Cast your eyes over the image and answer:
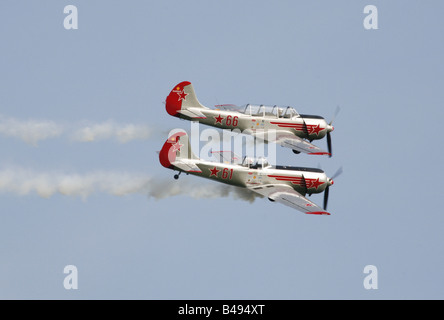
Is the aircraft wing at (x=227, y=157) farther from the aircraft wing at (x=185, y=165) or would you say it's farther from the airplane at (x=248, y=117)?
the airplane at (x=248, y=117)

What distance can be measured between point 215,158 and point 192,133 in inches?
150

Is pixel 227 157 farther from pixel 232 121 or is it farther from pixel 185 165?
pixel 232 121

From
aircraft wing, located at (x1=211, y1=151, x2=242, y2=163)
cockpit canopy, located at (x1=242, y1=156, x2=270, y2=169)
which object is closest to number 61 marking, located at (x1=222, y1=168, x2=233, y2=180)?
aircraft wing, located at (x1=211, y1=151, x2=242, y2=163)

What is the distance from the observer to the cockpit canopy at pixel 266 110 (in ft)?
191

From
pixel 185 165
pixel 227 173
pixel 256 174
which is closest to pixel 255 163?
pixel 256 174

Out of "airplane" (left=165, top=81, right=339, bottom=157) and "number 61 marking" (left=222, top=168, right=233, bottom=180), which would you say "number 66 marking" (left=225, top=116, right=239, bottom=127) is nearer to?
"airplane" (left=165, top=81, right=339, bottom=157)

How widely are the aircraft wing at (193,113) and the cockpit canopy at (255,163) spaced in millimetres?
5354

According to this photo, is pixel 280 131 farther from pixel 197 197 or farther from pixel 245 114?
pixel 197 197

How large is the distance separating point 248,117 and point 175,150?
24.0 feet

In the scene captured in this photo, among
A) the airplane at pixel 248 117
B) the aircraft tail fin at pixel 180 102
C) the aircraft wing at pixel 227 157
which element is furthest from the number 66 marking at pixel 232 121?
the aircraft wing at pixel 227 157

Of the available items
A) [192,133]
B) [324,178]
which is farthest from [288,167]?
[192,133]

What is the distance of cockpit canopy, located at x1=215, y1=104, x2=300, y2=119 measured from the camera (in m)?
58.2

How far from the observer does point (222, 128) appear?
57.9m

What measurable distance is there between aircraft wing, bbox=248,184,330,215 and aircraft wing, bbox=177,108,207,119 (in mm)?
6313
